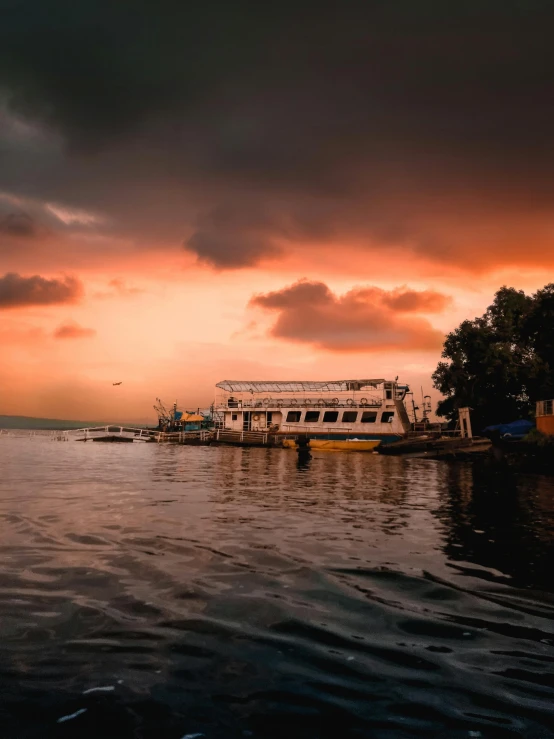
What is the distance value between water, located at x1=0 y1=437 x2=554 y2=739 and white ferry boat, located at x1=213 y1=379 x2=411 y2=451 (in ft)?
122

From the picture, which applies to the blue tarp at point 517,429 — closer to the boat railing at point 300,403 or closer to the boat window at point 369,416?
the boat window at point 369,416

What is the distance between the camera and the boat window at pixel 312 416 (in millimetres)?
55594

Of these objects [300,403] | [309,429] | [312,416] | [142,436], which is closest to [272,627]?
[309,429]

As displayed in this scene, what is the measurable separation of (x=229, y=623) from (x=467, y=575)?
386 centimetres

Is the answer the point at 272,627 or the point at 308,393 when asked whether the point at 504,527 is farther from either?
the point at 308,393

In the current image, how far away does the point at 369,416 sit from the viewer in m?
53.0

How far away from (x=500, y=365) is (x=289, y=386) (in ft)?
76.9

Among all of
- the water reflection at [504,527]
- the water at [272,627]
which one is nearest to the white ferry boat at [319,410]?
the water reflection at [504,527]

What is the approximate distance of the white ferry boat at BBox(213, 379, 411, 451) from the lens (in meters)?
51.8

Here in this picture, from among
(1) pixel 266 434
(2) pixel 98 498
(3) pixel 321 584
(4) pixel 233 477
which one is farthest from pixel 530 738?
(1) pixel 266 434

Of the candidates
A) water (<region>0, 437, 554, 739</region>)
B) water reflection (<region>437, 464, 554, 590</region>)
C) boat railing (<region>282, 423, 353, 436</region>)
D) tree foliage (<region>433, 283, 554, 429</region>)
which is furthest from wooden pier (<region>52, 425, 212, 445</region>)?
water (<region>0, 437, 554, 739</region>)

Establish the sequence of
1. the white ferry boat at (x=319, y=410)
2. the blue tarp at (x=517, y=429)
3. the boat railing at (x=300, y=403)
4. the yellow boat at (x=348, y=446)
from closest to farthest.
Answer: the blue tarp at (x=517, y=429) < the yellow boat at (x=348, y=446) < the white ferry boat at (x=319, y=410) < the boat railing at (x=300, y=403)

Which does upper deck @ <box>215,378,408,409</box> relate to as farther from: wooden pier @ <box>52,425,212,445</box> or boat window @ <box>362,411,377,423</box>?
wooden pier @ <box>52,425,212,445</box>

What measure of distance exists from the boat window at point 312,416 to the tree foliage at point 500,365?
13.5 m
